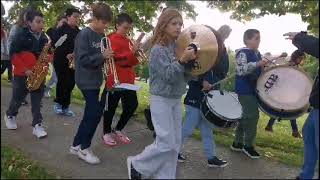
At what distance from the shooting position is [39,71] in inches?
268

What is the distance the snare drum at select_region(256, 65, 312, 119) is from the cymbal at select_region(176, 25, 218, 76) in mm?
1485

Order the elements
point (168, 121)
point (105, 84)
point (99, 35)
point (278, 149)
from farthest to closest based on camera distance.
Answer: point (278, 149) → point (105, 84) → point (99, 35) → point (168, 121)

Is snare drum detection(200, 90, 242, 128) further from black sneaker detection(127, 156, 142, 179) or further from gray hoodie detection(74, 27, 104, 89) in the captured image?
gray hoodie detection(74, 27, 104, 89)

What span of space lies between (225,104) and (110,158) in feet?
4.84

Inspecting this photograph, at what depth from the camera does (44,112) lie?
28.5 feet

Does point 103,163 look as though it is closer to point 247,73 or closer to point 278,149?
point 247,73

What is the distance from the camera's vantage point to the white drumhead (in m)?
5.73

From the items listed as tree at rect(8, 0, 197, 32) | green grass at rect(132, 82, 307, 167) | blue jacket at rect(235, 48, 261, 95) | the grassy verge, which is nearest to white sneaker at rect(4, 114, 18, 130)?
the grassy verge

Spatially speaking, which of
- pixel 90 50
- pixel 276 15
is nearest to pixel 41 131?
pixel 90 50

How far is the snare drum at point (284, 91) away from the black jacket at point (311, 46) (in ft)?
2.82

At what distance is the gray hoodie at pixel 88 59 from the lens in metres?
5.74

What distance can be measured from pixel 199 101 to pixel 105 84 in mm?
1303

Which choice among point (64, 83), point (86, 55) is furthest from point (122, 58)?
point (64, 83)

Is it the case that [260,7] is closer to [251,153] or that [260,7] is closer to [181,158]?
[251,153]
